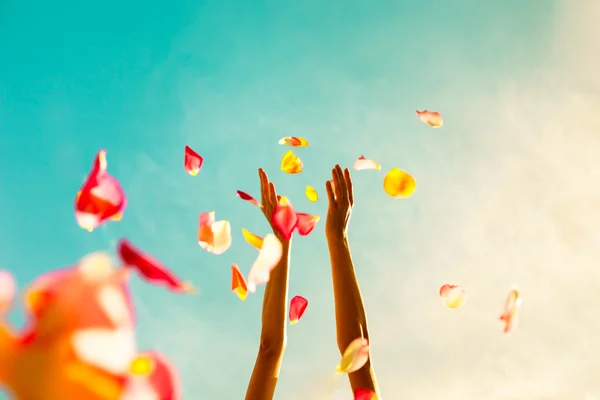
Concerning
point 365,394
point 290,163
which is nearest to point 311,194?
point 290,163

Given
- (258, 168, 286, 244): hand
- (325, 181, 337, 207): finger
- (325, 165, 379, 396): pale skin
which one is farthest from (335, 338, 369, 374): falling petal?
(258, 168, 286, 244): hand

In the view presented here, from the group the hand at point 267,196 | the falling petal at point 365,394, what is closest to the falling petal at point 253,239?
the hand at point 267,196

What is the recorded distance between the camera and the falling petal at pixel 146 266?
1.62m

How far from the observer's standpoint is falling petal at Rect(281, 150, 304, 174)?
13.9ft

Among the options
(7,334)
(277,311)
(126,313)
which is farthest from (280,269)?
(7,334)

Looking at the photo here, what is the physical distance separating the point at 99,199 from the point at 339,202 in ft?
5.40

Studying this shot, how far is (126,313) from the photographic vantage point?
4.20ft

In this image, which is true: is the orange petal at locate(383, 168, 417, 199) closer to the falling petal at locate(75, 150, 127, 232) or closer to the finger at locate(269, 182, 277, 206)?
the finger at locate(269, 182, 277, 206)

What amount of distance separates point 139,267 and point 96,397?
1.81ft

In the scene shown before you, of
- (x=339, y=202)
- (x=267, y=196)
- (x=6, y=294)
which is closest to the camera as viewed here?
(x=6, y=294)

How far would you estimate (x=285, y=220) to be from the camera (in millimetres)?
3219

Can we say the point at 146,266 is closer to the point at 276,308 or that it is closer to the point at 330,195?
the point at 276,308

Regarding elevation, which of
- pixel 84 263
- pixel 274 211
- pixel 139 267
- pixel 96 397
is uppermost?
pixel 274 211

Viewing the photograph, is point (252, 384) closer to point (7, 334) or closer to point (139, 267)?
point (139, 267)
